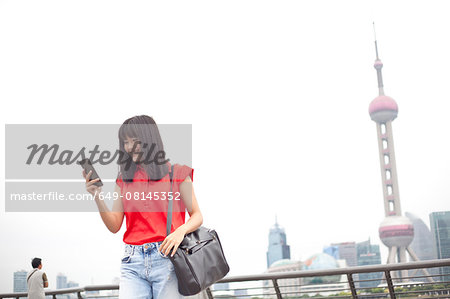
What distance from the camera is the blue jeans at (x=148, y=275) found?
1933 millimetres

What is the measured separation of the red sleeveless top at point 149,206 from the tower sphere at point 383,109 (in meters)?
103

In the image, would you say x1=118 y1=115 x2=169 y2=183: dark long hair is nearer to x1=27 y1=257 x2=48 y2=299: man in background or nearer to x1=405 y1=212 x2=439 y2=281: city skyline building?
x1=27 y1=257 x2=48 y2=299: man in background

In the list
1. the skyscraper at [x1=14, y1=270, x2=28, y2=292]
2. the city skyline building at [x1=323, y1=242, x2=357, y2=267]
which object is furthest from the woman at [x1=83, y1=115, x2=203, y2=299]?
the city skyline building at [x1=323, y1=242, x2=357, y2=267]

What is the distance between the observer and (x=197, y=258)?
6.36 feet

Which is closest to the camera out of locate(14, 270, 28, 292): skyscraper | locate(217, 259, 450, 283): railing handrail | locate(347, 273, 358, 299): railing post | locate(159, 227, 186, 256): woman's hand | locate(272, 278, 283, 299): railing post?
locate(159, 227, 186, 256): woman's hand

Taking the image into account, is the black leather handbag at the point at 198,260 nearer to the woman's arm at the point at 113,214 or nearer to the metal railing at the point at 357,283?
the woman's arm at the point at 113,214

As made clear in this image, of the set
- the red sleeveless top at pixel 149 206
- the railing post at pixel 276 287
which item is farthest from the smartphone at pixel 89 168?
the railing post at pixel 276 287

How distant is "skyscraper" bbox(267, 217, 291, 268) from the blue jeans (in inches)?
5400

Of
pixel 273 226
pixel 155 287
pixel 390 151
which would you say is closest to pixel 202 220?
pixel 155 287

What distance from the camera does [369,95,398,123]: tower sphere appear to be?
332ft

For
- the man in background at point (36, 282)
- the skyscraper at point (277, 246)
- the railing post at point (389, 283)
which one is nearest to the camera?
the railing post at point (389, 283)

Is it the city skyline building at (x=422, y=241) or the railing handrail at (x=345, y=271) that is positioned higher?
the railing handrail at (x=345, y=271)

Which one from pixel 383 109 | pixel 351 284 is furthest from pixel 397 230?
pixel 351 284

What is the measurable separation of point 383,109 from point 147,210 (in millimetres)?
104203
